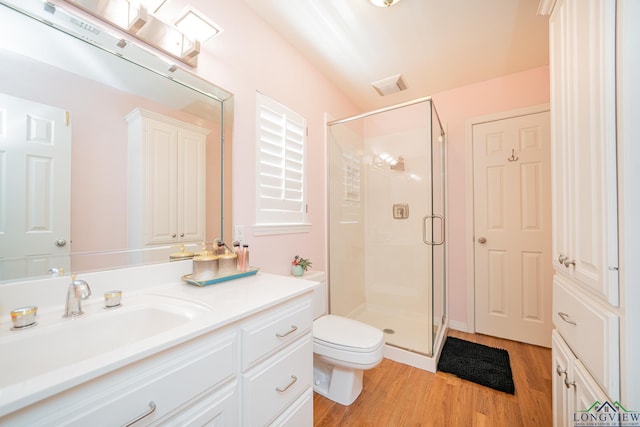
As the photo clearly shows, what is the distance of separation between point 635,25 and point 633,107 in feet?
0.67

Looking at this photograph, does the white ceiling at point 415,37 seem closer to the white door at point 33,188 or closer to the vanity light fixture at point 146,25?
the vanity light fixture at point 146,25

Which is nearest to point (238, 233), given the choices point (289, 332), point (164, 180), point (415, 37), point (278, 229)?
point (278, 229)

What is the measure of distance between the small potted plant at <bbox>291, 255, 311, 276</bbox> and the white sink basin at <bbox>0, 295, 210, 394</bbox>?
3.25 ft

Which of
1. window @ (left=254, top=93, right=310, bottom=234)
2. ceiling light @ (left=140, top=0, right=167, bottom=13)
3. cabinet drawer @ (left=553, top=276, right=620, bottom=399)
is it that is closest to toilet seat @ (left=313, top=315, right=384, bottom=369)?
window @ (left=254, top=93, right=310, bottom=234)

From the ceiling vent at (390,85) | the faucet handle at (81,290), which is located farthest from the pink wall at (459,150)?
the faucet handle at (81,290)

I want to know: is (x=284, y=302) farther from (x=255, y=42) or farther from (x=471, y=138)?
(x=471, y=138)

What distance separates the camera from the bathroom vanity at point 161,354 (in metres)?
0.50

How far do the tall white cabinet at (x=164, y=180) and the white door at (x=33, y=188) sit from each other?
0.67 feet

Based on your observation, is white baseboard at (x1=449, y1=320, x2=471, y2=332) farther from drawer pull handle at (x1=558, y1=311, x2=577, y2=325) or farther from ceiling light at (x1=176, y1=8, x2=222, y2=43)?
ceiling light at (x1=176, y1=8, x2=222, y2=43)

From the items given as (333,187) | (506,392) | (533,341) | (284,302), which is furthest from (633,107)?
(533,341)

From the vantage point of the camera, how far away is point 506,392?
5.25 ft

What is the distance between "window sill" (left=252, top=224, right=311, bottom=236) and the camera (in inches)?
64.6

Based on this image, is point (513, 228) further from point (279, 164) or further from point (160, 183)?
point (160, 183)

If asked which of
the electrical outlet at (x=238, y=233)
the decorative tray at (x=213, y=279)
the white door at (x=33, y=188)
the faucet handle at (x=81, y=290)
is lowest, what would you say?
the decorative tray at (x=213, y=279)
